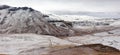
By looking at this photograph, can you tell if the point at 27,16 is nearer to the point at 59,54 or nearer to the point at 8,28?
the point at 8,28

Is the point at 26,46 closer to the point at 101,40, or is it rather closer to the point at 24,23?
the point at 101,40

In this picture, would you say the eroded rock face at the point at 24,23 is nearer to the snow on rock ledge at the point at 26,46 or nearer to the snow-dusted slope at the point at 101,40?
the snow-dusted slope at the point at 101,40

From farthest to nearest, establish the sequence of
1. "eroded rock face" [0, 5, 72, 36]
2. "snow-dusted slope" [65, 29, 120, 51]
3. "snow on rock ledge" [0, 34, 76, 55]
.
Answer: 1. "eroded rock face" [0, 5, 72, 36]
2. "snow-dusted slope" [65, 29, 120, 51]
3. "snow on rock ledge" [0, 34, 76, 55]

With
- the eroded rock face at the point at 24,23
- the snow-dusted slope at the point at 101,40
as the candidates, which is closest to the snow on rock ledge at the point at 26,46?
the snow-dusted slope at the point at 101,40

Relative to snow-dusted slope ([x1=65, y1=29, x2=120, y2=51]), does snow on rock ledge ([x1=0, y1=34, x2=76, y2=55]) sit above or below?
above

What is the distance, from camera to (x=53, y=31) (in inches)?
2938

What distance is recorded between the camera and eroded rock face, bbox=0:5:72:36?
72875 millimetres

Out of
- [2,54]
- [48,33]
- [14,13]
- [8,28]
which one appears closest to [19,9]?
[14,13]

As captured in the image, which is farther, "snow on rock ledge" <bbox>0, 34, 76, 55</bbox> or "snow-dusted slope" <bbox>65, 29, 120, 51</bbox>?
"snow-dusted slope" <bbox>65, 29, 120, 51</bbox>

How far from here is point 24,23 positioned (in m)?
76.3

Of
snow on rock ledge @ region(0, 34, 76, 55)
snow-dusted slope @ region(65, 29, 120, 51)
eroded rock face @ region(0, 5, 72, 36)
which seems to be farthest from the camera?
eroded rock face @ region(0, 5, 72, 36)

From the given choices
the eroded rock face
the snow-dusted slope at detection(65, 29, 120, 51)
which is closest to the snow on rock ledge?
the snow-dusted slope at detection(65, 29, 120, 51)

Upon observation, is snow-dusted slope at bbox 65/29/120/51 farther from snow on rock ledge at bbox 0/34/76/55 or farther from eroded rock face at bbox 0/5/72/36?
eroded rock face at bbox 0/5/72/36

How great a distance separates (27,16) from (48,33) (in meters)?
10.3
